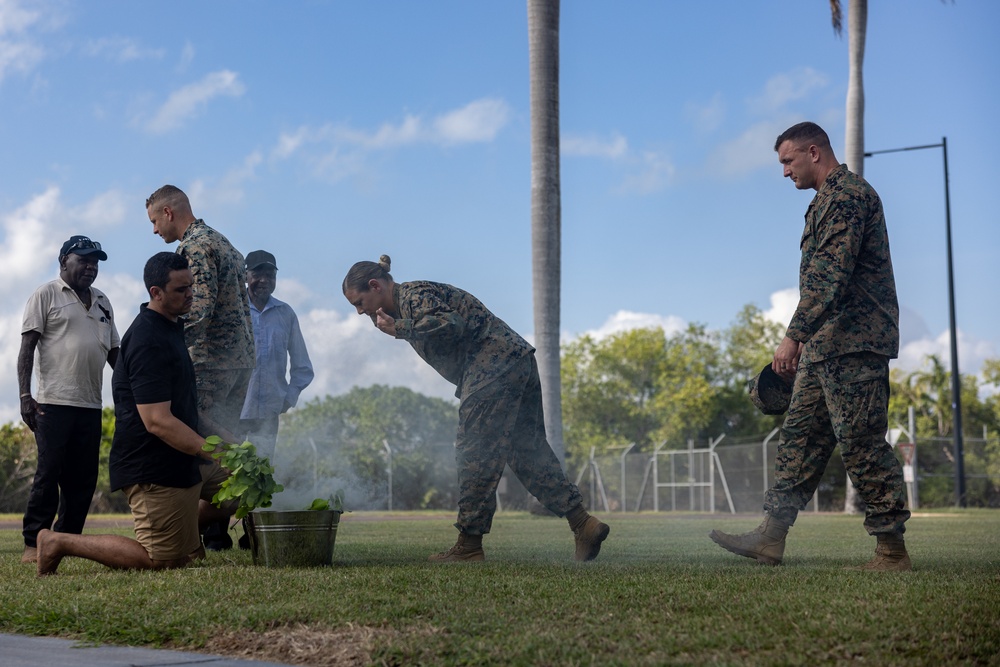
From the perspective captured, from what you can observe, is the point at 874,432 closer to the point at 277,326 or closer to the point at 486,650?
the point at 486,650

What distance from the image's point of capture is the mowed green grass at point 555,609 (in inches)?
138

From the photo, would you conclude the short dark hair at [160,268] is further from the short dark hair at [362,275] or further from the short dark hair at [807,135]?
the short dark hair at [807,135]

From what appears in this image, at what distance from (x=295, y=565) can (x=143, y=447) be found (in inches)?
41.3

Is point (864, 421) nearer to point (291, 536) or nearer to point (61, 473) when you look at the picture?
point (291, 536)

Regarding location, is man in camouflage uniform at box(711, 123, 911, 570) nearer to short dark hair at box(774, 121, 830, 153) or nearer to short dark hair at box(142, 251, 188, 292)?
short dark hair at box(774, 121, 830, 153)

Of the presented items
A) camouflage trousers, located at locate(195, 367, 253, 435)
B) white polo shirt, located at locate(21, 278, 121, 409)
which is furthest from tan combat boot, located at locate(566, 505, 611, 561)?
white polo shirt, located at locate(21, 278, 121, 409)

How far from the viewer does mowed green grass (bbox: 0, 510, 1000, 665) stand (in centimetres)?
352

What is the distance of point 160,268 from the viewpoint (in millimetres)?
5922

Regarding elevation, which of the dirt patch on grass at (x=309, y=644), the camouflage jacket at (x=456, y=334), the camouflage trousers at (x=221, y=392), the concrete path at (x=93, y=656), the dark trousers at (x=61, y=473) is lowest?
the concrete path at (x=93, y=656)

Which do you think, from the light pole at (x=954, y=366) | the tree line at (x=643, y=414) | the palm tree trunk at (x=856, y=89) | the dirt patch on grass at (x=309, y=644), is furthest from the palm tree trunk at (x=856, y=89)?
the dirt patch on grass at (x=309, y=644)

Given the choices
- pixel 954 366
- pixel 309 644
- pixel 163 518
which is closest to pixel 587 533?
pixel 163 518

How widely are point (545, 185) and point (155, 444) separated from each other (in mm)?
10614

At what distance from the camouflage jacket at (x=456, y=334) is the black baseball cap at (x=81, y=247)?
2394mm

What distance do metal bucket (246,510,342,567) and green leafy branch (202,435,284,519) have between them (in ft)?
0.27
